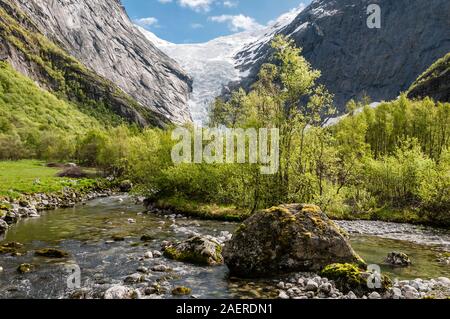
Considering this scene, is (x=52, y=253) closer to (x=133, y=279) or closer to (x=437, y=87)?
(x=133, y=279)

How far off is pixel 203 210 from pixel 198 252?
2265cm

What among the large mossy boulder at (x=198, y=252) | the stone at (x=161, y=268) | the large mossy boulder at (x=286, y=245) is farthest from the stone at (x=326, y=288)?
the stone at (x=161, y=268)

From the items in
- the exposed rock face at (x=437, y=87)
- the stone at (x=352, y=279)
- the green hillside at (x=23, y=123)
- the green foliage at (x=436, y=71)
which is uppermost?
the green foliage at (x=436, y=71)

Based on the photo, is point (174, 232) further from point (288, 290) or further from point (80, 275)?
point (288, 290)

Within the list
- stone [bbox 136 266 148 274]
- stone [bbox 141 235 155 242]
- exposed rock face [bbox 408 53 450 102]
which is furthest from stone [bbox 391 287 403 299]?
exposed rock face [bbox 408 53 450 102]

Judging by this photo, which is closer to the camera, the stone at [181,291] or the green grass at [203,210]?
the stone at [181,291]

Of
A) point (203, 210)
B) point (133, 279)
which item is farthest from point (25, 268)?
point (203, 210)

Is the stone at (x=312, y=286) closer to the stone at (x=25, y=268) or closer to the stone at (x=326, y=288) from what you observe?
the stone at (x=326, y=288)

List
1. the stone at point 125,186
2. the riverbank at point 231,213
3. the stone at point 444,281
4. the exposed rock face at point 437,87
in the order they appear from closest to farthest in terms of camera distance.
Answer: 1. the stone at point 444,281
2. the riverbank at point 231,213
3. the stone at point 125,186
4. the exposed rock face at point 437,87

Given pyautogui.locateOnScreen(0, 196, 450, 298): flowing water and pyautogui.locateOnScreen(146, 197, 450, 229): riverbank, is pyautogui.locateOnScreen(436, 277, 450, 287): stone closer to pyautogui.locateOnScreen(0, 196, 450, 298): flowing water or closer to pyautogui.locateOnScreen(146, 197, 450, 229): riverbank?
pyautogui.locateOnScreen(0, 196, 450, 298): flowing water

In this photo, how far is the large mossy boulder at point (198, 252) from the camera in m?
24.2

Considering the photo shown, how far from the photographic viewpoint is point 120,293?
17.6 metres

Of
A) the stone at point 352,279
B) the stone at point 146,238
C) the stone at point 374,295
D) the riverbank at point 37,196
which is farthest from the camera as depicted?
the riverbank at point 37,196

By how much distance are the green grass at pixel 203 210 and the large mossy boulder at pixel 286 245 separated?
21.3 metres
